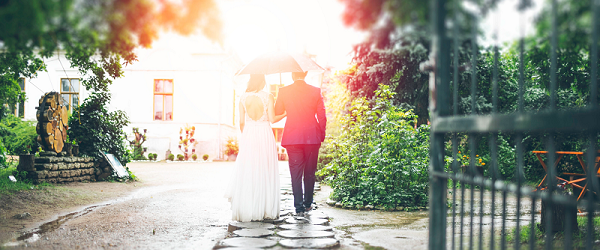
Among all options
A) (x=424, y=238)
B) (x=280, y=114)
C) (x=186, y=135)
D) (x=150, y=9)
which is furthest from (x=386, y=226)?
(x=186, y=135)

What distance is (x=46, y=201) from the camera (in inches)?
246

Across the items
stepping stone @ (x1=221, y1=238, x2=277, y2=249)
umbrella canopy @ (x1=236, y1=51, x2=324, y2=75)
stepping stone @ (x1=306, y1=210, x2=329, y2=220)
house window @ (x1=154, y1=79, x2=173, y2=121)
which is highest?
house window @ (x1=154, y1=79, x2=173, y2=121)

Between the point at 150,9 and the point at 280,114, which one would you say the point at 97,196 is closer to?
the point at 280,114

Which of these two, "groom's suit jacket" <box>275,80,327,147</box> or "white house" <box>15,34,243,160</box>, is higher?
"white house" <box>15,34,243,160</box>

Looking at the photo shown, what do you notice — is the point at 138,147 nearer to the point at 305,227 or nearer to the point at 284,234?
the point at 305,227

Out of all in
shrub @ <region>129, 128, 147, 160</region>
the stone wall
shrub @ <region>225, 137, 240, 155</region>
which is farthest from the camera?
shrub @ <region>225, 137, 240, 155</region>

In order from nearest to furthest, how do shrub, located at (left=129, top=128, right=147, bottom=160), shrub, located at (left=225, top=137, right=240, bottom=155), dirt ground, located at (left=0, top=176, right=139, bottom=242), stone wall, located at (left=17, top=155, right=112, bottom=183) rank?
dirt ground, located at (left=0, top=176, right=139, bottom=242)
stone wall, located at (left=17, top=155, right=112, bottom=183)
shrub, located at (left=129, top=128, right=147, bottom=160)
shrub, located at (left=225, top=137, right=240, bottom=155)

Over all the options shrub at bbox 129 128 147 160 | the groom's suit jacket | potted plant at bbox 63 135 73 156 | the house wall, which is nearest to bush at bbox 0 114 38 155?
potted plant at bbox 63 135 73 156

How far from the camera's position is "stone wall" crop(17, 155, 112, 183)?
7.57 m

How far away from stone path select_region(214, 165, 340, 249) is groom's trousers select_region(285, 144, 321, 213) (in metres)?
0.23

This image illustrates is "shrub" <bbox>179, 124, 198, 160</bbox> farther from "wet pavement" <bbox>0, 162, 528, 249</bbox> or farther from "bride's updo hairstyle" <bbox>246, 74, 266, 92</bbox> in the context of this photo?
"bride's updo hairstyle" <bbox>246, 74, 266, 92</bbox>

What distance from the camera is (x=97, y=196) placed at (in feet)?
23.6

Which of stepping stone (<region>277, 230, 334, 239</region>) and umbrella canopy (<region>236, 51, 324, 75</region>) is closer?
stepping stone (<region>277, 230, 334, 239</region>)

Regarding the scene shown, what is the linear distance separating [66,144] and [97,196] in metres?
2.10
